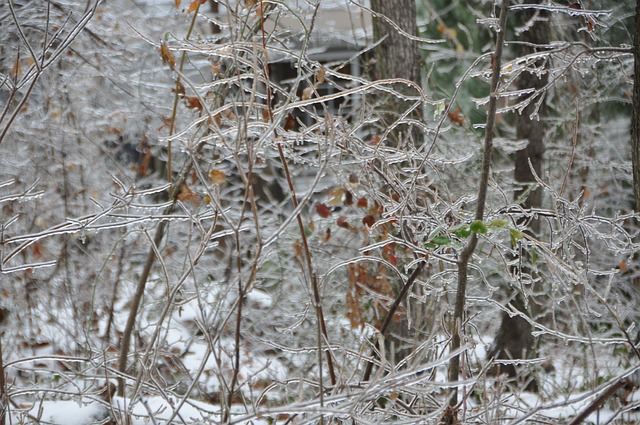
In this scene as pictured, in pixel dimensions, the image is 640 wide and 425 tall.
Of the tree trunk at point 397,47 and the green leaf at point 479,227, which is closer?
the green leaf at point 479,227

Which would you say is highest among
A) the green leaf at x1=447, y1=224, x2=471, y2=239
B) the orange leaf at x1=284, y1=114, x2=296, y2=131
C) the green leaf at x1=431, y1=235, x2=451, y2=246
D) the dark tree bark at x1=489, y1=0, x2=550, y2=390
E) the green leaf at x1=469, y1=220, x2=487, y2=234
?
the orange leaf at x1=284, y1=114, x2=296, y2=131

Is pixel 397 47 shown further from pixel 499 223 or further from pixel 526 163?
pixel 499 223

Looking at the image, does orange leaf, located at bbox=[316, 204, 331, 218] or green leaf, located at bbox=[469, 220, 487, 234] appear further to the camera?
orange leaf, located at bbox=[316, 204, 331, 218]

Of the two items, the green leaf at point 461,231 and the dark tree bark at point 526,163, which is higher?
the green leaf at point 461,231

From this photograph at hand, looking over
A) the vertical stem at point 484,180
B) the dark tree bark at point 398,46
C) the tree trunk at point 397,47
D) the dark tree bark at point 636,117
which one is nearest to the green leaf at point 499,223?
the vertical stem at point 484,180

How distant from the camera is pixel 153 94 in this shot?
23.0 feet

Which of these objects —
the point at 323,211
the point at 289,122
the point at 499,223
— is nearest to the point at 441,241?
the point at 499,223

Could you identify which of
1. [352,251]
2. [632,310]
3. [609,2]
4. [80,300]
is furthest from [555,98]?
[80,300]

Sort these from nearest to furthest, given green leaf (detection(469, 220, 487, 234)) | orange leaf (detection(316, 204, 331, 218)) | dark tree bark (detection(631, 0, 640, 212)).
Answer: green leaf (detection(469, 220, 487, 234)), dark tree bark (detection(631, 0, 640, 212)), orange leaf (detection(316, 204, 331, 218))

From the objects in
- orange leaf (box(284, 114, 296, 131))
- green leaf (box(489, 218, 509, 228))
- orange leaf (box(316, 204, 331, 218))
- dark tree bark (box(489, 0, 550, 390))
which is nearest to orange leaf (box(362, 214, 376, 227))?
orange leaf (box(316, 204, 331, 218))

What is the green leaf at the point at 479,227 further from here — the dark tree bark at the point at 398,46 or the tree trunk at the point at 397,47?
the dark tree bark at the point at 398,46

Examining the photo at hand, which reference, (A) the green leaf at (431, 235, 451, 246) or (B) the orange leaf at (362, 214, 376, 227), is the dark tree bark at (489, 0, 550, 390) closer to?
(B) the orange leaf at (362, 214, 376, 227)

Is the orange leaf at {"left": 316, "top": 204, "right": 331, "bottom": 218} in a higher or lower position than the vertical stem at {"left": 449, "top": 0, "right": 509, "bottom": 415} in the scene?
lower

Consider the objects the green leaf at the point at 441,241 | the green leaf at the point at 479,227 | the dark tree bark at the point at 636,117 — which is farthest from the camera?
the dark tree bark at the point at 636,117
